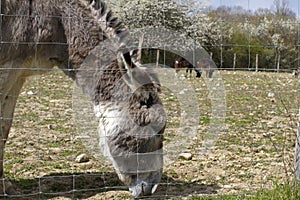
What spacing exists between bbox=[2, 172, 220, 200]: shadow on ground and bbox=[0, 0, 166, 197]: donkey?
14.0 inches

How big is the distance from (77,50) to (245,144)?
3.11 metres

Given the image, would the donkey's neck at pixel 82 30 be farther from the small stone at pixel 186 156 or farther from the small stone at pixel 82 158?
the small stone at pixel 186 156

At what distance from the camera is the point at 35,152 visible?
5844 millimetres

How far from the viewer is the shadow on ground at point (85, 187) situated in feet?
14.9

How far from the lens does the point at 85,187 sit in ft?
15.9

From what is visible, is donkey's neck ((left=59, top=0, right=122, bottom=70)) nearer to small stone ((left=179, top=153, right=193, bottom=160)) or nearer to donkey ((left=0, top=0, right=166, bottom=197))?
donkey ((left=0, top=0, right=166, bottom=197))

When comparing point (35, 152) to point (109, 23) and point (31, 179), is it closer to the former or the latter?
point (31, 179)

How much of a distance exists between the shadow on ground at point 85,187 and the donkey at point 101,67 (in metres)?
0.36

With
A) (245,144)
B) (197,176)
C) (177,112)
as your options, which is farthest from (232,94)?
(197,176)

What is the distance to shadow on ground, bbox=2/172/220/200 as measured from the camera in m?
4.53

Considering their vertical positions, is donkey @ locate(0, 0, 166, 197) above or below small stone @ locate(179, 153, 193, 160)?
above

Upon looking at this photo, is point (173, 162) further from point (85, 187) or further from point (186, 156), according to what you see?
point (85, 187)

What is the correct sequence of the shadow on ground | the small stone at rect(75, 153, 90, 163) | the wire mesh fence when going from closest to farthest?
1. the wire mesh fence
2. the shadow on ground
3. the small stone at rect(75, 153, 90, 163)

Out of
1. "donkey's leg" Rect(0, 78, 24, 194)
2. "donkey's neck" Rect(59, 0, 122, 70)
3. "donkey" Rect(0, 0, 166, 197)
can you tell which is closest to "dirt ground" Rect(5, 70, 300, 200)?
"donkey's leg" Rect(0, 78, 24, 194)
